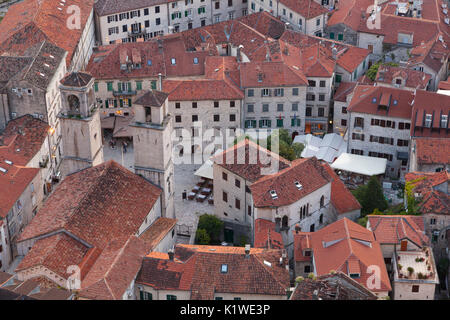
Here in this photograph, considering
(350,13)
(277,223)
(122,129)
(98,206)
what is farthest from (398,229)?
(350,13)

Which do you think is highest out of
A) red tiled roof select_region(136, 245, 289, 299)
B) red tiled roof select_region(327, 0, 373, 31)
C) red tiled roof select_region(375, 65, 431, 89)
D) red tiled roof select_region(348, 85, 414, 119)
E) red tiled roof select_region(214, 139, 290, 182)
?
red tiled roof select_region(327, 0, 373, 31)

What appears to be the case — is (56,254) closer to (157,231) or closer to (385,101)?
(157,231)

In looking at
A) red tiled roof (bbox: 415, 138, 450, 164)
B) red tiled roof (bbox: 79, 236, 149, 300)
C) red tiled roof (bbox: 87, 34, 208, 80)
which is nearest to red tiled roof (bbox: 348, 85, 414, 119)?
red tiled roof (bbox: 415, 138, 450, 164)

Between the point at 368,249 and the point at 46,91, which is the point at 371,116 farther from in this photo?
the point at 46,91

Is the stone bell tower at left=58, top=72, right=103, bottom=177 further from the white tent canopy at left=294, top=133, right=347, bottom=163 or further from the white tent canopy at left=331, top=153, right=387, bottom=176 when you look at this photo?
the white tent canopy at left=331, top=153, right=387, bottom=176

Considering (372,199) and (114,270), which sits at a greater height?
(114,270)

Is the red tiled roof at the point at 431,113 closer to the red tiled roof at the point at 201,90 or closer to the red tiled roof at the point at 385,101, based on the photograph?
the red tiled roof at the point at 385,101
